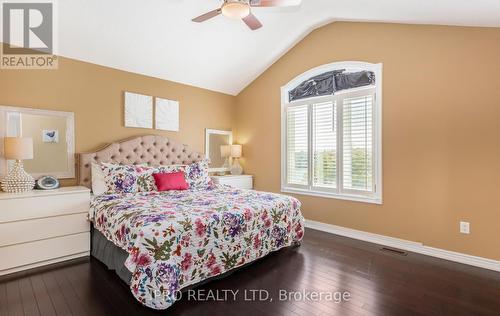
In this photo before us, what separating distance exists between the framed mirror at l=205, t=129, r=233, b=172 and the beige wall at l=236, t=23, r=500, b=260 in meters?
2.14

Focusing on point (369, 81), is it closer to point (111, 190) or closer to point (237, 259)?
point (237, 259)

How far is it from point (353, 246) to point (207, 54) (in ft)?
11.4

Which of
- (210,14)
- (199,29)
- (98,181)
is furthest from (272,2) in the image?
(98,181)

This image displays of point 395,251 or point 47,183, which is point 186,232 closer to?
point 47,183

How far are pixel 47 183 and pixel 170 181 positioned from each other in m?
1.38

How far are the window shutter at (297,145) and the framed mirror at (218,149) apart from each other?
1.25 meters

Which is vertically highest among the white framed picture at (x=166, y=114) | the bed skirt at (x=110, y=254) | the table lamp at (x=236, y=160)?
the white framed picture at (x=166, y=114)

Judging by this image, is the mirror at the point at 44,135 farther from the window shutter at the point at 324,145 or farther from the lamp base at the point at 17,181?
the window shutter at the point at 324,145

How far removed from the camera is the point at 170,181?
360 centimetres

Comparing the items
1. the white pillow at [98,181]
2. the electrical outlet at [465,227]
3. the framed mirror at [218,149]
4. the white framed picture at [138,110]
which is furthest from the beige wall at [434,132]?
the white pillow at [98,181]

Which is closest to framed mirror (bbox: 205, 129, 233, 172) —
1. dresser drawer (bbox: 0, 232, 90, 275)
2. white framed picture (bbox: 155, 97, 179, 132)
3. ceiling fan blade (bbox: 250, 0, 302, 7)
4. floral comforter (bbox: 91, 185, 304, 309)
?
white framed picture (bbox: 155, 97, 179, 132)

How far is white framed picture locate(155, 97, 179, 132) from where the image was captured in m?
4.27

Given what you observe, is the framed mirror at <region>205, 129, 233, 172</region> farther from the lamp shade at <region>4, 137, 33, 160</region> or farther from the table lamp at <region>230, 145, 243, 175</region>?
the lamp shade at <region>4, 137, 33, 160</region>

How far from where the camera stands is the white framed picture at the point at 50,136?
325cm
